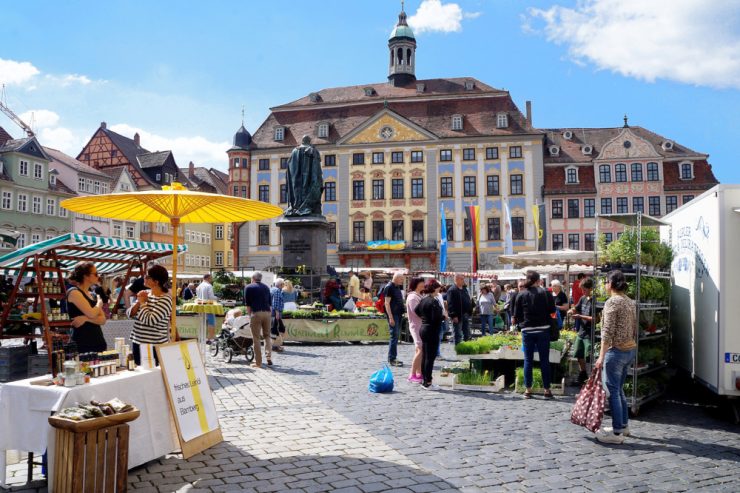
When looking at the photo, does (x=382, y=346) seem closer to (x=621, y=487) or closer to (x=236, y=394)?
(x=236, y=394)

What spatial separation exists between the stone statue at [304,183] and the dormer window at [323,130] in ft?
102

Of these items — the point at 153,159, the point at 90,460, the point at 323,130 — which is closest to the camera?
the point at 90,460

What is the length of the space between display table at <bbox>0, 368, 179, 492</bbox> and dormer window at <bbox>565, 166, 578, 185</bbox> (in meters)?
45.1

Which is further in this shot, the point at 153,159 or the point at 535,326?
the point at 153,159

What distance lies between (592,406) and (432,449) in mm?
1731

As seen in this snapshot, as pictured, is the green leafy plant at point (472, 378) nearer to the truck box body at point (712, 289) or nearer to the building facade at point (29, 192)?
the truck box body at point (712, 289)

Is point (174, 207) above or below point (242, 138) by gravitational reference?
below

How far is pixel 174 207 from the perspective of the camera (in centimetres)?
656

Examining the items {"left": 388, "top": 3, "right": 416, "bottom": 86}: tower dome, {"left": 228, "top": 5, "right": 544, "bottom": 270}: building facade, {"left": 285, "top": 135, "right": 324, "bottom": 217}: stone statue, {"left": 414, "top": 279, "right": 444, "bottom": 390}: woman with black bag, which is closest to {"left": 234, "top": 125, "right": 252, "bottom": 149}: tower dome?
{"left": 228, "top": 5, "right": 544, "bottom": 270}: building facade

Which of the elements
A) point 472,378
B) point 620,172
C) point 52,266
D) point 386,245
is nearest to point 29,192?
point 386,245

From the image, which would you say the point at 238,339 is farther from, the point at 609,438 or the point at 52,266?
the point at 609,438

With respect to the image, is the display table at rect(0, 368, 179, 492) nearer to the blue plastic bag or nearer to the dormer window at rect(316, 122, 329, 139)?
the blue plastic bag

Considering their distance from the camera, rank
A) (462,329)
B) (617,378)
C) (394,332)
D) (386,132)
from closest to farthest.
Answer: (617,378) < (394,332) < (462,329) < (386,132)

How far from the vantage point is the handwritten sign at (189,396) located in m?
5.76
